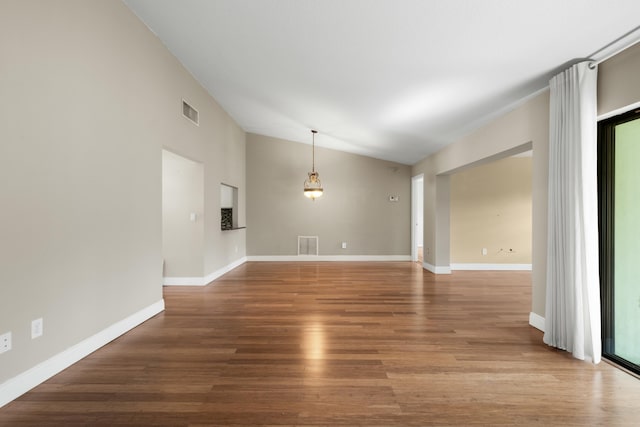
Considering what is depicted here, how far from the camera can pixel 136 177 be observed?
11.2 ft

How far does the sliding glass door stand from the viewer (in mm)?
2527

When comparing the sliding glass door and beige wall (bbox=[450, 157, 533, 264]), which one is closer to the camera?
the sliding glass door

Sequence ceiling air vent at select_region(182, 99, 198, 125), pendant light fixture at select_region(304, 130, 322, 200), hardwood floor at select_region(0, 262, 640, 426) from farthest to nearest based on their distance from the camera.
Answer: pendant light fixture at select_region(304, 130, 322, 200)
ceiling air vent at select_region(182, 99, 198, 125)
hardwood floor at select_region(0, 262, 640, 426)

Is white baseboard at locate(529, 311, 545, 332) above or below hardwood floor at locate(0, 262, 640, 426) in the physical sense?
above

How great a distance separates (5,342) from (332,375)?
2166 mm

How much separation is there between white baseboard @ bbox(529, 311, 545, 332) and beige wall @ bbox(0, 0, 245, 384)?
4.37m

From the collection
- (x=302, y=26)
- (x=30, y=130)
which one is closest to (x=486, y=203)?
(x=302, y=26)

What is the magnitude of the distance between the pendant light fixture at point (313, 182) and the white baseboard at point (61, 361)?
451cm

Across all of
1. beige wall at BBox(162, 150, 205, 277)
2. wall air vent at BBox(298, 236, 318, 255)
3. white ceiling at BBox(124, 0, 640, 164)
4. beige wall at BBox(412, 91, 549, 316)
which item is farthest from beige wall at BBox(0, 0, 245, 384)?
wall air vent at BBox(298, 236, 318, 255)

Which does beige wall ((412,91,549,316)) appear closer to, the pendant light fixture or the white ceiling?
the white ceiling

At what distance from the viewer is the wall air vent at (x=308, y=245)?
8250 millimetres

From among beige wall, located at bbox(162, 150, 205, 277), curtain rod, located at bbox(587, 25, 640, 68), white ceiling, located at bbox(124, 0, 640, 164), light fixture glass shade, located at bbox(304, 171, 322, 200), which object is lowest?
beige wall, located at bbox(162, 150, 205, 277)

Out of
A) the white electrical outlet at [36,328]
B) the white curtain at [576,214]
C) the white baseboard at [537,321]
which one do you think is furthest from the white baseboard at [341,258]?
the white electrical outlet at [36,328]

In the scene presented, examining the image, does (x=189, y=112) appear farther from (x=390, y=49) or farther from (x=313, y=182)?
(x=313, y=182)
